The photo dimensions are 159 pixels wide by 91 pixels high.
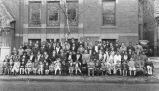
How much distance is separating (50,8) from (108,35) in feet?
21.0

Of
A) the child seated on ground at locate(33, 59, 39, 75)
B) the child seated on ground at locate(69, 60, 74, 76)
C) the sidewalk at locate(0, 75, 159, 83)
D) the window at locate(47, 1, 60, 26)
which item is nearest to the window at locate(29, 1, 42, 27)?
the window at locate(47, 1, 60, 26)

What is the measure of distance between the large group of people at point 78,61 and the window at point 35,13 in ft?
24.1

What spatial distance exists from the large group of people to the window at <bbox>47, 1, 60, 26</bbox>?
6994mm

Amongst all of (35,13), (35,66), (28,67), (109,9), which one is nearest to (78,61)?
(35,66)

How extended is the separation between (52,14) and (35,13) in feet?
5.80

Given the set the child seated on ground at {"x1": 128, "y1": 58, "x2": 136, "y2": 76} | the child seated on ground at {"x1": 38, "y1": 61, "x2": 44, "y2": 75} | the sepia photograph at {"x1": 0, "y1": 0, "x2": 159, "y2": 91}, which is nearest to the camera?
the child seated on ground at {"x1": 128, "y1": 58, "x2": 136, "y2": 76}

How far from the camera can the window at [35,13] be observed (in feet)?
92.6

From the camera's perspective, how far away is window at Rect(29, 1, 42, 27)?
92.6 ft

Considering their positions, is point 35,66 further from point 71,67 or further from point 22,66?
point 71,67

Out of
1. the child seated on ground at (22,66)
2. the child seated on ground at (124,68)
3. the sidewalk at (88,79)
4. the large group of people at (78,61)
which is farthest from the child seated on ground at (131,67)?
the child seated on ground at (22,66)

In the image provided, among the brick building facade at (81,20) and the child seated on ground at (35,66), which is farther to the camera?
the brick building facade at (81,20)

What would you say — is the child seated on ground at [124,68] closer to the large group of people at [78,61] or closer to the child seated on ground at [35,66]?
the large group of people at [78,61]

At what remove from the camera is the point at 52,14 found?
28.1m

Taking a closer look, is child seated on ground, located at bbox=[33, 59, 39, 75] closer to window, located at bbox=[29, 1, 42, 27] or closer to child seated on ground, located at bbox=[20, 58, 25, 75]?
child seated on ground, located at bbox=[20, 58, 25, 75]
